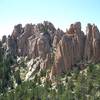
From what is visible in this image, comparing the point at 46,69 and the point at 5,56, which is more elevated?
the point at 5,56

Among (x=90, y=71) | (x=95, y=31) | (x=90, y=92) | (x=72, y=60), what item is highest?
(x=95, y=31)

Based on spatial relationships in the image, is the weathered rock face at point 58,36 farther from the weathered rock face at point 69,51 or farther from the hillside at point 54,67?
the weathered rock face at point 69,51

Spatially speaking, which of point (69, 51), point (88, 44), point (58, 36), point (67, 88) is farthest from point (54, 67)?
point (58, 36)

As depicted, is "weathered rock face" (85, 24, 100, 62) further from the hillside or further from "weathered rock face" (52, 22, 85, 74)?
"weathered rock face" (52, 22, 85, 74)

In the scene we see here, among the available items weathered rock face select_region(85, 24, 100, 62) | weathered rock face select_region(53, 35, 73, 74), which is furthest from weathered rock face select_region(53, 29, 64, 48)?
weathered rock face select_region(85, 24, 100, 62)

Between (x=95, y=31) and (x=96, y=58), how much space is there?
14.0 meters

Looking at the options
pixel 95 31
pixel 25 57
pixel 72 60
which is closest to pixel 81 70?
pixel 72 60

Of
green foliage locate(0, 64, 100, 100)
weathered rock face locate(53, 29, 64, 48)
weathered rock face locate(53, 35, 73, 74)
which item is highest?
weathered rock face locate(53, 29, 64, 48)

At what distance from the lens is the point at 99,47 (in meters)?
146

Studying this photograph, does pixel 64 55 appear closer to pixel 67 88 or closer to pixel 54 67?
pixel 54 67

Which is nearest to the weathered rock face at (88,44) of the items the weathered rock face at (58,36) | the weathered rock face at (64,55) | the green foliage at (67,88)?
A: the weathered rock face at (64,55)

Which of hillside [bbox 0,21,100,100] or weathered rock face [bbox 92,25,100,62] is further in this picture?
weathered rock face [bbox 92,25,100,62]

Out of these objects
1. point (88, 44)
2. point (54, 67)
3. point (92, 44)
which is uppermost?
point (88, 44)

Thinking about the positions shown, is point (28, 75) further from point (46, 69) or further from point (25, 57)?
point (25, 57)
